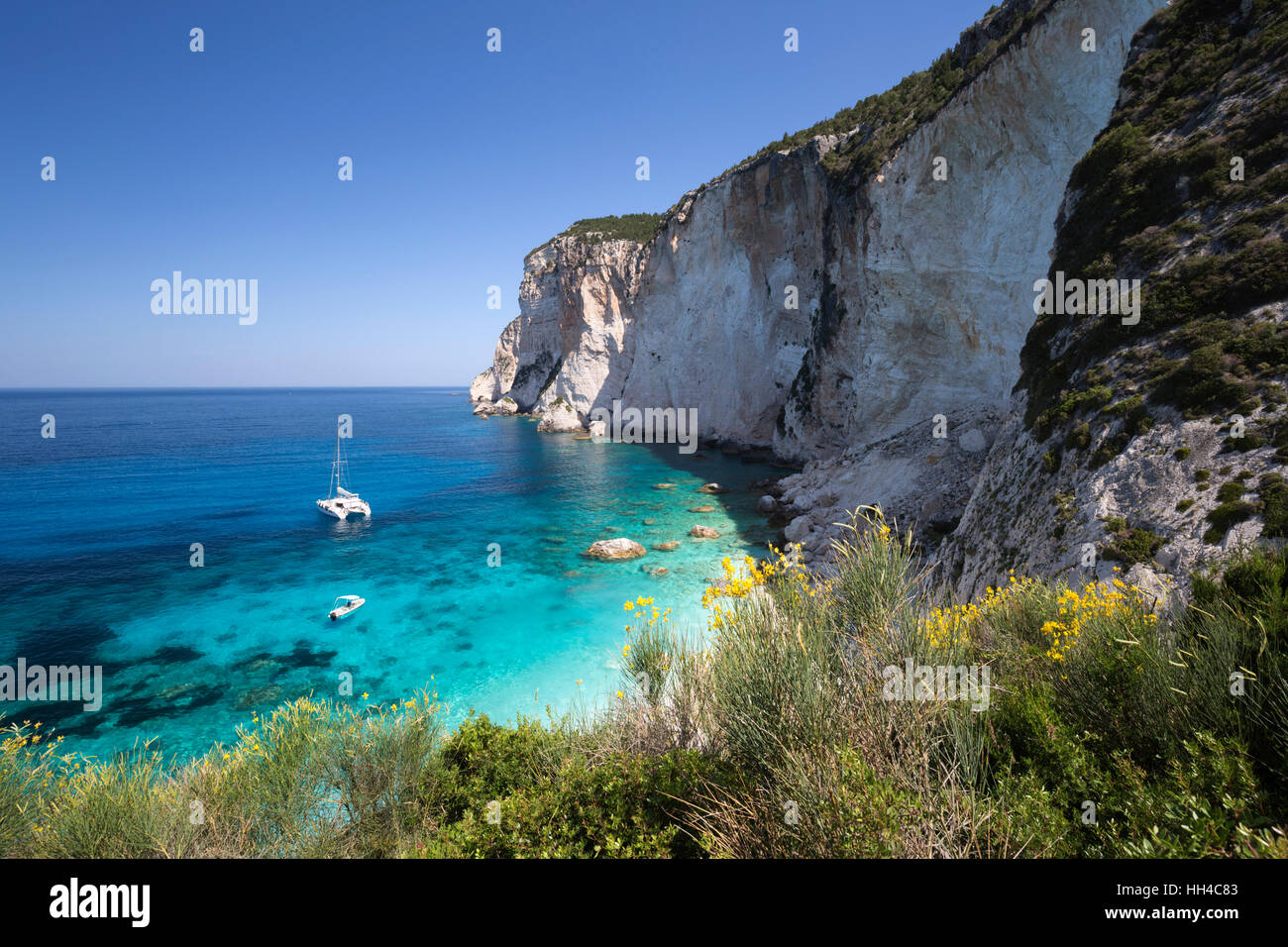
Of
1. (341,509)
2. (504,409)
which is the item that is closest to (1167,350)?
(341,509)

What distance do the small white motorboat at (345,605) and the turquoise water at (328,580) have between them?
250 mm

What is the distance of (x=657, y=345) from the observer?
5794 cm

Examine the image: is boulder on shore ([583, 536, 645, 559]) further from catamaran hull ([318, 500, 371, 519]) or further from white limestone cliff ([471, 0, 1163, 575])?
catamaran hull ([318, 500, 371, 519])

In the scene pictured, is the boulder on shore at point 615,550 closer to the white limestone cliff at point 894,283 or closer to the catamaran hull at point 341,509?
the white limestone cliff at point 894,283

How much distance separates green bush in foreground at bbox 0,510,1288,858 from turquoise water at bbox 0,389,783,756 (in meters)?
5.65

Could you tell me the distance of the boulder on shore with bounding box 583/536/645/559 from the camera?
23.9m

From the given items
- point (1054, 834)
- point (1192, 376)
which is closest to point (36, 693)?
point (1054, 834)

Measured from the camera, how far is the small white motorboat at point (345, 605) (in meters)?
19.2

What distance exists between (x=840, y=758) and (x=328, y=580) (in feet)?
79.6

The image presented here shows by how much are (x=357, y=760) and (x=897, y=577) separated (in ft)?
23.3

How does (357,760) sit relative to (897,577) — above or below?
below

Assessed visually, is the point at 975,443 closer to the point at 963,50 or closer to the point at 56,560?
the point at 963,50
